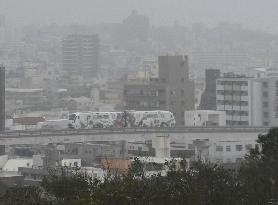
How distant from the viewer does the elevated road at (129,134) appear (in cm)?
4150

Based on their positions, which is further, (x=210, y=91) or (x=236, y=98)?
(x=210, y=91)

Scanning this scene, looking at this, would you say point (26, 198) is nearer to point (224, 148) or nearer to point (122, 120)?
point (224, 148)

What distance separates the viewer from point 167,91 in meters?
55.8

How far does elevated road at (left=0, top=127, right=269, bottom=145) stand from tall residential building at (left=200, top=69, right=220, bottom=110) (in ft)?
54.7

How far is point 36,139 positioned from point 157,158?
33.3 ft

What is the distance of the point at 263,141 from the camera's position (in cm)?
1695

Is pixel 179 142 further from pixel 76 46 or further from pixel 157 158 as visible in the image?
pixel 76 46

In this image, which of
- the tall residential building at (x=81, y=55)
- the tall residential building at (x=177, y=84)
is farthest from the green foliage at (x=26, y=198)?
the tall residential building at (x=81, y=55)

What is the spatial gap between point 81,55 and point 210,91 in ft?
186

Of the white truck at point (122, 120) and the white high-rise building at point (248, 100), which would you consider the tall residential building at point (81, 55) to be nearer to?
the white high-rise building at point (248, 100)

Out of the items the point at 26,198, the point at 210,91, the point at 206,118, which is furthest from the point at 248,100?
the point at 26,198

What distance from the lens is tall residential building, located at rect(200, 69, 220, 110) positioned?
6038cm

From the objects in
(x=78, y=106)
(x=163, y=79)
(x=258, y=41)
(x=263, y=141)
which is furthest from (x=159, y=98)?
(x=258, y=41)

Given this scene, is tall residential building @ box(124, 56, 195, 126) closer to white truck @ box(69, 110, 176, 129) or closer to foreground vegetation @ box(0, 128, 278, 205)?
white truck @ box(69, 110, 176, 129)
